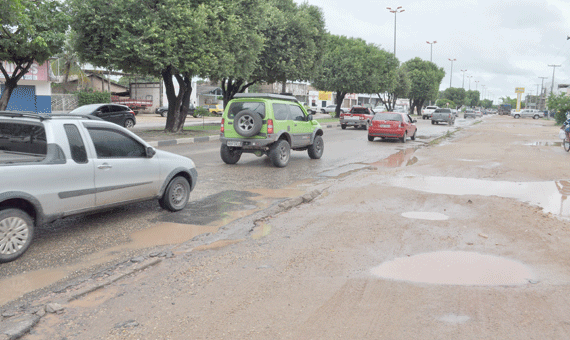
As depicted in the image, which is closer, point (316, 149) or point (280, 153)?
point (280, 153)

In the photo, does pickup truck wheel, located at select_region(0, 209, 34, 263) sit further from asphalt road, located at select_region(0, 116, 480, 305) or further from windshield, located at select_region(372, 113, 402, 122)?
windshield, located at select_region(372, 113, 402, 122)

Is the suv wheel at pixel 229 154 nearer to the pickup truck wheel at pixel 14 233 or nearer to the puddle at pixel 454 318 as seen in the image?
the pickup truck wheel at pixel 14 233

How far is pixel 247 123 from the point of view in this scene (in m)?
11.9

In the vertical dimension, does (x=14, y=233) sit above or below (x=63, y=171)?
below

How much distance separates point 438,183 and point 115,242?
23.7ft

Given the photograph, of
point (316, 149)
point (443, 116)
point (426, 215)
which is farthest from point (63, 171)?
point (443, 116)

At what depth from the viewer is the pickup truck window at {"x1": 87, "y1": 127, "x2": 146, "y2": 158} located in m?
5.96

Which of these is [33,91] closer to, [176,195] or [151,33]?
[151,33]

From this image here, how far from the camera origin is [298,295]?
4.11m

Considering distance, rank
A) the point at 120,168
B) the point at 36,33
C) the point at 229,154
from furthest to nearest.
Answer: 1. the point at 36,33
2. the point at 229,154
3. the point at 120,168

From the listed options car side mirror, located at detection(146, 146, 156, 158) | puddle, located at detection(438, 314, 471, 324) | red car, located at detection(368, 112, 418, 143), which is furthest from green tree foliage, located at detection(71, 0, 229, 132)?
puddle, located at detection(438, 314, 471, 324)

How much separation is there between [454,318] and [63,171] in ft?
14.2

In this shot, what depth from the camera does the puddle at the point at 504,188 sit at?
8.60 meters

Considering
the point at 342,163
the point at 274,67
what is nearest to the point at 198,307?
the point at 342,163
